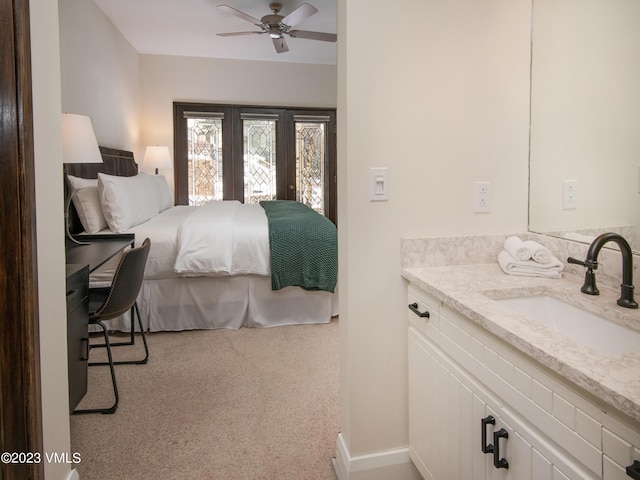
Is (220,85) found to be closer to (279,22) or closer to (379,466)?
(279,22)

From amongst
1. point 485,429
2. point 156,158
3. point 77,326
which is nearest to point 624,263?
point 485,429

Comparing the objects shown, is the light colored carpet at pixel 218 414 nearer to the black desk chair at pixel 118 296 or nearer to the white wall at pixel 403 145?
the black desk chair at pixel 118 296

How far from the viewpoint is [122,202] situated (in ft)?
10.4

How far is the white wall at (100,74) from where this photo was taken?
349 centimetres

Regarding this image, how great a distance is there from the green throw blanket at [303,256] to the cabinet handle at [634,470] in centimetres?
257

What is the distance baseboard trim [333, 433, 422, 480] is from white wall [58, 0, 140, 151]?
11.0 feet

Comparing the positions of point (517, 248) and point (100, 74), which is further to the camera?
point (100, 74)

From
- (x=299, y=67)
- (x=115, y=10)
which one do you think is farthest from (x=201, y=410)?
(x=299, y=67)

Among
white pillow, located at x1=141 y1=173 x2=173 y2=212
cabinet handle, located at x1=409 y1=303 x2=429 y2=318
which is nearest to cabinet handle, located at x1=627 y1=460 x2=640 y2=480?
cabinet handle, located at x1=409 y1=303 x2=429 y2=318

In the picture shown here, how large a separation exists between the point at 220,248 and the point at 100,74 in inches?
98.9

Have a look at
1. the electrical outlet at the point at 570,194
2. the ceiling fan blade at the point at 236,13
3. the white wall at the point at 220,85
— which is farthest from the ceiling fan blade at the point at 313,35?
the electrical outlet at the point at 570,194

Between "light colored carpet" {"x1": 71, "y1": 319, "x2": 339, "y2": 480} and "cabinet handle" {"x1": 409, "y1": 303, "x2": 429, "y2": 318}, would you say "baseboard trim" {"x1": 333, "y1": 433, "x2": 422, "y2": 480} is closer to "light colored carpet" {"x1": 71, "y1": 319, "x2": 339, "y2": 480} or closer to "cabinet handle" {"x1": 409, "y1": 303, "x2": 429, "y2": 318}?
"light colored carpet" {"x1": 71, "y1": 319, "x2": 339, "y2": 480}

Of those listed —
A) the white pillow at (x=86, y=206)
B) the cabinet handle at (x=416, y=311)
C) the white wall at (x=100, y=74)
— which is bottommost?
the cabinet handle at (x=416, y=311)

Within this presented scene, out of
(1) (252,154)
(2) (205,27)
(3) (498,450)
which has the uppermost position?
(2) (205,27)
